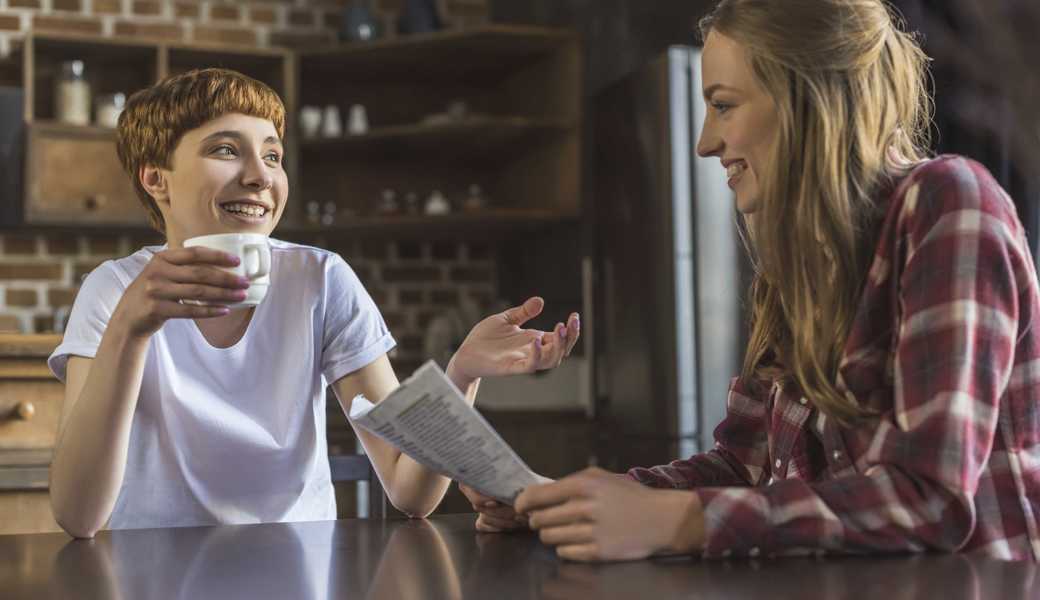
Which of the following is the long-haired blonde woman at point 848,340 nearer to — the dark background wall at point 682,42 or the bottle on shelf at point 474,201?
the dark background wall at point 682,42

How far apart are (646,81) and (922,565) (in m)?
2.43

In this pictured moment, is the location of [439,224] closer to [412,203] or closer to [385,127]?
[412,203]

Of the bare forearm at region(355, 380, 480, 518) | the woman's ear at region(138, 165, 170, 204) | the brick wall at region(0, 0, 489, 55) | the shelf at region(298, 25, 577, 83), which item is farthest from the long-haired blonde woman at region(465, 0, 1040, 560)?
the brick wall at region(0, 0, 489, 55)

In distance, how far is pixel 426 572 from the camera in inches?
36.3

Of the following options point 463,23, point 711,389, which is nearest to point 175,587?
point 711,389

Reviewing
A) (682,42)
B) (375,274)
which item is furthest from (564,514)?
(375,274)

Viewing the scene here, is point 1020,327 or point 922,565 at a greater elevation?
point 1020,327

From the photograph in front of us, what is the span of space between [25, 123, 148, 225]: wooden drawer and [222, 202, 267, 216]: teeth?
221 centimetres

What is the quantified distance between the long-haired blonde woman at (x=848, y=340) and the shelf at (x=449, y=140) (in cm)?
248

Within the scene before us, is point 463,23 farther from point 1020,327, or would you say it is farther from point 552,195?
point 1020,327

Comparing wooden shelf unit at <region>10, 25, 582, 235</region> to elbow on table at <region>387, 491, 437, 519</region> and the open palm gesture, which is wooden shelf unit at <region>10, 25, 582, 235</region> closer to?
elbow on table at <region>387, 491, 437, 519</region>

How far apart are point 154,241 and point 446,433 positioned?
3.20 m

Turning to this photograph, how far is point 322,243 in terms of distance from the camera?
4059 mm

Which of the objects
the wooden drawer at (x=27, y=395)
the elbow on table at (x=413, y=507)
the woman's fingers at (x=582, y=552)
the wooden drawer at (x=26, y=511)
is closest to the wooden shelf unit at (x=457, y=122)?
the wooden drawer at (x=27, y=395)
